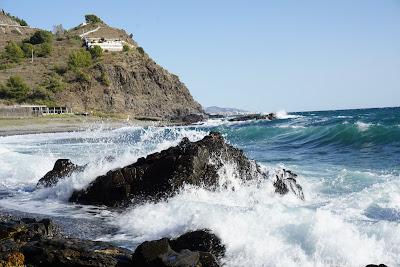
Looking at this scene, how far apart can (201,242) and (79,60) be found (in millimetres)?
96737

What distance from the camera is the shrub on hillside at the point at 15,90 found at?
86688 millimetres

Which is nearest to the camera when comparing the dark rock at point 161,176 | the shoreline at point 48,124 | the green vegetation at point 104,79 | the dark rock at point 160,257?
the dark rock at point 160,257

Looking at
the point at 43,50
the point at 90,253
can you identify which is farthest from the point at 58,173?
the point at 43,50

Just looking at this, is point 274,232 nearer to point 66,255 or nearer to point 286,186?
point 66,255

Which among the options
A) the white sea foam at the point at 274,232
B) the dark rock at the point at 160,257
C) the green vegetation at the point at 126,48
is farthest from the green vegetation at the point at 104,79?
the dark rock at the point at 160,257

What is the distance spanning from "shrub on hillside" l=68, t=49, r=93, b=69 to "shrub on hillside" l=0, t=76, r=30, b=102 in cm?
Result: 1394

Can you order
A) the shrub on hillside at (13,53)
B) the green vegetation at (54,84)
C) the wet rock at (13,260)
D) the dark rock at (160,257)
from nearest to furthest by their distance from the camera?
the dark rock at (160,257) < the wet rock at (13,260) < the green vegetation at (54,84) < the shrub on hillside at (13,53)

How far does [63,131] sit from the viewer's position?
57.0 m

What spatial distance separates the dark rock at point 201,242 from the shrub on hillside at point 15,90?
272ft

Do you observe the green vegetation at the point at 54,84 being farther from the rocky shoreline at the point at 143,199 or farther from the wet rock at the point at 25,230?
the wet rock at the point at 25,230

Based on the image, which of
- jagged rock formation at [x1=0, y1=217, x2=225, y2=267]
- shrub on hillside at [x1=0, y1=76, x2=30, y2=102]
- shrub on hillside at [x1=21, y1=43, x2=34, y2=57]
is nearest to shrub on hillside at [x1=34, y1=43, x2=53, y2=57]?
shrub on hillside at [x1=21, y1=43, x2=34, y2=57]

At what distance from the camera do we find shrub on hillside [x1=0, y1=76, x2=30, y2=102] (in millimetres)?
86688

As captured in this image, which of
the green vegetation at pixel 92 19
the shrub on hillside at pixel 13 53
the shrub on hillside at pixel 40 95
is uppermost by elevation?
the green vegetation at pixel 92 19

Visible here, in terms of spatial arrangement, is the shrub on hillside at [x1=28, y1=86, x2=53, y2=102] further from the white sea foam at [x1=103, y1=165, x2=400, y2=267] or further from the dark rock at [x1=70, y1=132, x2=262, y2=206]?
the white sea foam at [x1=103, y1=165, x2=400, y2=267]
